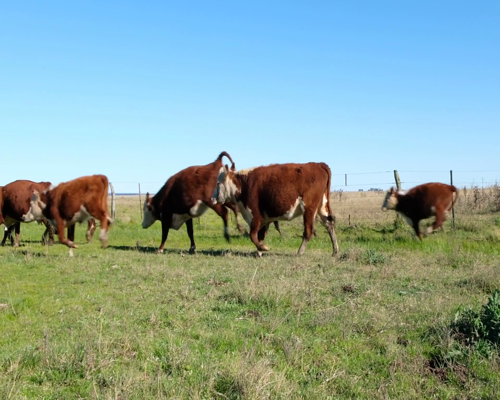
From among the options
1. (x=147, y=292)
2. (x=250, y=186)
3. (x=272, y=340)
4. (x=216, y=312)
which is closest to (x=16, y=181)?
(x=250, y=186)

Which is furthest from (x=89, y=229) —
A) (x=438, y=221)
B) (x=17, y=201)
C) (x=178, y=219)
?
(x=438, y=221)

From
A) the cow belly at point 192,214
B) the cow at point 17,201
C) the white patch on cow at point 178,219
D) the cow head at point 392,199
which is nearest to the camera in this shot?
the cow head at point 392,199

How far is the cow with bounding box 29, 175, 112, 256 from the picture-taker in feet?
42.2

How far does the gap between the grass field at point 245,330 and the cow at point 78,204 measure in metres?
1.25

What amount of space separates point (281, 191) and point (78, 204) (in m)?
4.76

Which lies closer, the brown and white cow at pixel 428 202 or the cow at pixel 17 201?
the brown and white cow at pixel 428 202

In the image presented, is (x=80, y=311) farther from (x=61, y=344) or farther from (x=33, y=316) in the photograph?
(x=61, y=344)

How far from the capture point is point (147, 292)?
8.62 m

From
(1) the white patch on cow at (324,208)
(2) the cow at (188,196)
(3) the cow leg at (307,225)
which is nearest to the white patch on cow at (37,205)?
(2) the cow at (188,196)

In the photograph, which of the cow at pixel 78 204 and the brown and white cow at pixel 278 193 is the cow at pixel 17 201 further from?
the brown and white cow at pixel 278 193

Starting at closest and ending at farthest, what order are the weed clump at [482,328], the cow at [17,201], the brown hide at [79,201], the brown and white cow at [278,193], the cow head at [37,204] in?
the weed clump at [482,328]
the brown hide at [79,201]
the cow head at [37,204]
the brown and white cow at [278,193]
the cow at [17,201]

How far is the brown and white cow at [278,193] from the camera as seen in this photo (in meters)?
13.8

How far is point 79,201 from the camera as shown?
13031mm

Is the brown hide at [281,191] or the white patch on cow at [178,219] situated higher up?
the brown hide at [281,191]
